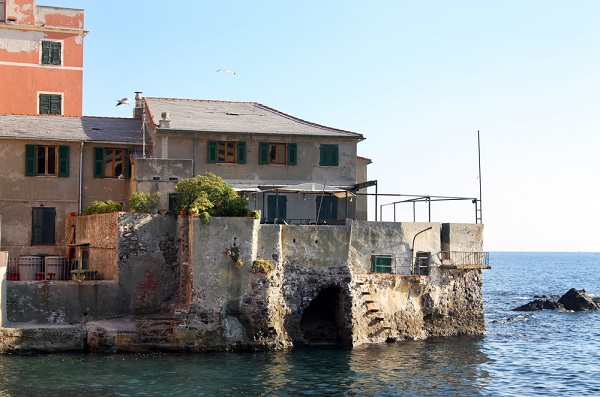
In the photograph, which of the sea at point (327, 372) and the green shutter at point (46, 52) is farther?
the green shutter at point (46, 52)

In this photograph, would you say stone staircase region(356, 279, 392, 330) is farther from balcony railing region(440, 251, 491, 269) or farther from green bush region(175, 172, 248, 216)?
green bush region(175, 172, 248, 216)

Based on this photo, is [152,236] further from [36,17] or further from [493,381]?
[36,17]

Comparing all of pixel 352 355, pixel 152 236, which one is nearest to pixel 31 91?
pixel 152 236

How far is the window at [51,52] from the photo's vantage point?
5593 centimetres

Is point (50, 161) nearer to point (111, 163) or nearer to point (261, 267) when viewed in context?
point (111, 163)

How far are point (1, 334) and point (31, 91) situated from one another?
938 inches

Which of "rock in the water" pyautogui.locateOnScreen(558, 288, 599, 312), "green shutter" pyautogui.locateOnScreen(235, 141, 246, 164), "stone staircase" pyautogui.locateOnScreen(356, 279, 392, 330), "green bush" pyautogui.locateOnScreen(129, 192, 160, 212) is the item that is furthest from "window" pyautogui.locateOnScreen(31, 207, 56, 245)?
"rock in the water" pyautogui.locateOnScreen(558, 288, 599, 312)

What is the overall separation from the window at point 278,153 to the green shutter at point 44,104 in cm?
1733

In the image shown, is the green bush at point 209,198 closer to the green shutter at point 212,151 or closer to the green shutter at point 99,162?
the green shutter at point 212,151

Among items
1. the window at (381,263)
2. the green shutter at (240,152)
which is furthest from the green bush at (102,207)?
the window at (381,263)

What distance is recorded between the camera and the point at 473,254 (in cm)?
4625

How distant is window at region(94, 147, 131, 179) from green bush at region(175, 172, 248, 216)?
6947 mm

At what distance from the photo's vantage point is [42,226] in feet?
149

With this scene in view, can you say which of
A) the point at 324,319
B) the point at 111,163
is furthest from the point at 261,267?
the point at 111,163
